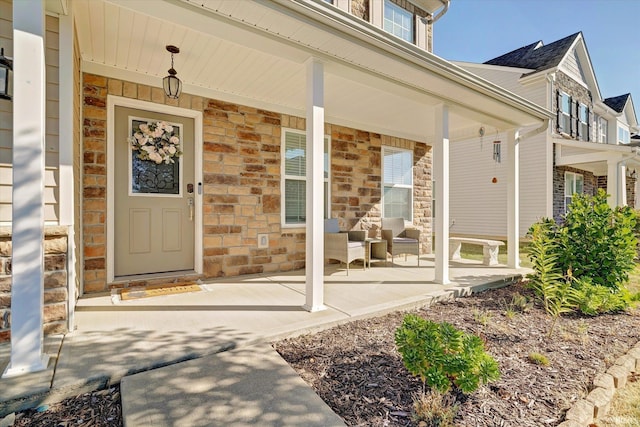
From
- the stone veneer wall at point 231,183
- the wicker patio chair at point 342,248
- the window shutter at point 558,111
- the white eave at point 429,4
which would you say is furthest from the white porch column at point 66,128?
the window shutter at point 558,111

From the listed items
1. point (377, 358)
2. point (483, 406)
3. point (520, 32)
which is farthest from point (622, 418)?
point (520, 32)

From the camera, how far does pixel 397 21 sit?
6.28m

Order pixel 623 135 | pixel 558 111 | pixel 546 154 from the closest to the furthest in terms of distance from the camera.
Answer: pixel 546 154 → pixel 558 111 → pixel 623 135

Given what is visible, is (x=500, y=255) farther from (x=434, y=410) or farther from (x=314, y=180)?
(x=434, y=410)

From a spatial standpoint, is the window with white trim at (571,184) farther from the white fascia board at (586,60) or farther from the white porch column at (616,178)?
the white fascia board at (586,60)

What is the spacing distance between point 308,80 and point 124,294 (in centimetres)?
293

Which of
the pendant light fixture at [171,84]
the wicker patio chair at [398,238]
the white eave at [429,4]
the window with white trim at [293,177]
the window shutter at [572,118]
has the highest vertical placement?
the white eave at [429,4]

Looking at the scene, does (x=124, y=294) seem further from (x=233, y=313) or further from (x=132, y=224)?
(x=233, y=313)

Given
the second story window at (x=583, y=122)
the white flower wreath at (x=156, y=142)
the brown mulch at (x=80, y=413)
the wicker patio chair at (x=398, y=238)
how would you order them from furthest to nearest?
the second story window at (x=583, y=122) → the wicker patio chair at (x=398, y=238) → the white flower wreath at (x=156, y=142) → the brown mulch at (x=80, y=413)

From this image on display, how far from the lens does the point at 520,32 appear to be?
12.3 metres

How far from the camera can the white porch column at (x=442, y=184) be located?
4.05m

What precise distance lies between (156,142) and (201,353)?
2746 mm

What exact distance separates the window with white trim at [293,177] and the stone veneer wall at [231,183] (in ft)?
0.37

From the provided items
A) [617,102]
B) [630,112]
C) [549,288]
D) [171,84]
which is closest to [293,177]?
[171,84]
